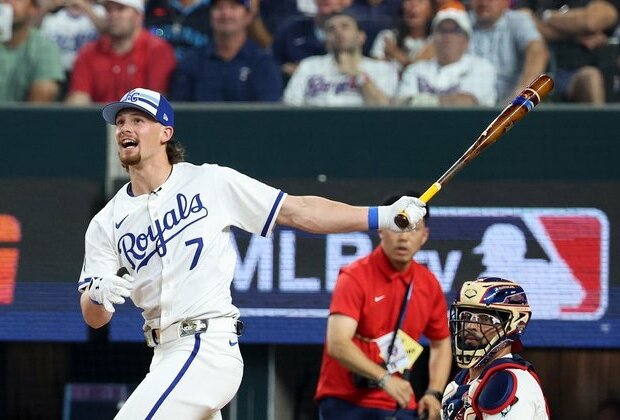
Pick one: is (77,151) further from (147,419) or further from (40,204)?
(147,419)

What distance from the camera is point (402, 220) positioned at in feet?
17.1

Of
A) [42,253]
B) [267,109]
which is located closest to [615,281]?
[267,109]

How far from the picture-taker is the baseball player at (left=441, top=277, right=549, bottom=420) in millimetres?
4547

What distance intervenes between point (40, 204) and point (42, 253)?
0.30 meters

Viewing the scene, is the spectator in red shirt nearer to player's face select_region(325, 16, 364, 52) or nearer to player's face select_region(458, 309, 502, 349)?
player's face select_region(325, 16, 364, 52)

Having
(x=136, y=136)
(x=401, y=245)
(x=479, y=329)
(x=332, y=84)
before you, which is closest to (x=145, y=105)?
(x=136, y=136)

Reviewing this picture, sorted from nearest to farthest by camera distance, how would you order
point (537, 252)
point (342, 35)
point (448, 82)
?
point (537, 252) < point (448, 82) < point (342, 35)

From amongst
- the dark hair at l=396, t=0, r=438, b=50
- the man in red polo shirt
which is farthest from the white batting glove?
the dark hair at l=396, t=0, r=438, b=50

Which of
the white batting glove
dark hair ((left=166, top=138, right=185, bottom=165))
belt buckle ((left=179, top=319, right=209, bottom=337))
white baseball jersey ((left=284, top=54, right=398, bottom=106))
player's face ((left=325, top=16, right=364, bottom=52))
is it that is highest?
player's face ((left=325, top=16, right=364, bottom=52))

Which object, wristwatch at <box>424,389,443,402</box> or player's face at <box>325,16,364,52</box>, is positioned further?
player's face at <box>325,16,364,52</box>

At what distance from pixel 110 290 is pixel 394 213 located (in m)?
1.16

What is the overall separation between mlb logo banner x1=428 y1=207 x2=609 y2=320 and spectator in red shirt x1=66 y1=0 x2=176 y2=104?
80.6 inches

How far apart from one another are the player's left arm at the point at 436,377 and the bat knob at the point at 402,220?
2079 millimetres

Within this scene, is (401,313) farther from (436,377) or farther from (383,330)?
(436,377)
